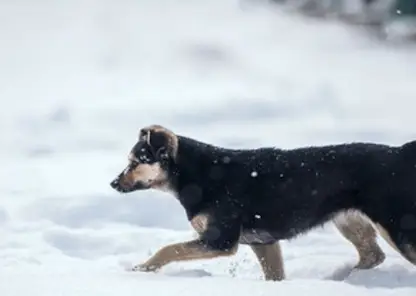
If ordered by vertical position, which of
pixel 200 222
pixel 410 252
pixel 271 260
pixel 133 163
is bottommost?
pixel 410 252

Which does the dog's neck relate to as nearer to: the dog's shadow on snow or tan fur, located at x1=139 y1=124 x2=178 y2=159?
tan fur, located at x1=139 y1=124 x2=178 y2=159

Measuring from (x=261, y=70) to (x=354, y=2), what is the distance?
6.76 feet

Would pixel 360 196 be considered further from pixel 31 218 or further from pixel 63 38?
pixel 63 38

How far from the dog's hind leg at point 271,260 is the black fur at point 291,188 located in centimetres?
15

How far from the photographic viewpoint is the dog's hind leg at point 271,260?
566 centimetres

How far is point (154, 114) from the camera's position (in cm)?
1180

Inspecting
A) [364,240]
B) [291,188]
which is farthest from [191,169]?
[364,240]

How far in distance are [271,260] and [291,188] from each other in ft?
1.62

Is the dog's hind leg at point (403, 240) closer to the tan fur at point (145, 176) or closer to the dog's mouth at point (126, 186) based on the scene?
the tan fur at point (145, 176)

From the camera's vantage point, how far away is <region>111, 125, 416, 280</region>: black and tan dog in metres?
5.35

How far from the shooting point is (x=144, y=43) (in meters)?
14.7

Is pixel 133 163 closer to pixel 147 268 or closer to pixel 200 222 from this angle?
pixel 200 222

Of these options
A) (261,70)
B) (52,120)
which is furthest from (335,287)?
(261,70)

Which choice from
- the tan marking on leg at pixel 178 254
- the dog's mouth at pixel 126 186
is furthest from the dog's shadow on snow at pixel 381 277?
the dog's mouth at pixel 126 186
